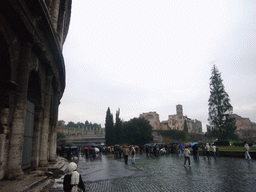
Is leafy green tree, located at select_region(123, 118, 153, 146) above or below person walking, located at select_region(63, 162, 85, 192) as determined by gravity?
above

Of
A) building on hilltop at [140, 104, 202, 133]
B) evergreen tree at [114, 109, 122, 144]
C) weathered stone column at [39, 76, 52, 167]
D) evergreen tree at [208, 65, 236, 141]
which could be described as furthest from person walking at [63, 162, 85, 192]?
building on hilltop at [140, 104, 202, 133]

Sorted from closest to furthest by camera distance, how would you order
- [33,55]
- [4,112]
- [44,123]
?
[4,112], [33,55], [44,123]

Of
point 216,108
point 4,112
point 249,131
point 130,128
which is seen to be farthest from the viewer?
point 249,131

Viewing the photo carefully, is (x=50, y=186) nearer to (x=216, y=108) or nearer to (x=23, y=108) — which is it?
(x=23, y=108)

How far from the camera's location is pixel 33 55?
839cm

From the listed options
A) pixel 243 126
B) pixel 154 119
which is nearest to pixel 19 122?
pixel 154 119

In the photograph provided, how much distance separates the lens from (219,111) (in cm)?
3869

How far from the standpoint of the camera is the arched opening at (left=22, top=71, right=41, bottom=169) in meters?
8.93

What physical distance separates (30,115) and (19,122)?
2.67 metres

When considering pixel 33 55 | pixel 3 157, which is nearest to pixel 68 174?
pixel 3 157

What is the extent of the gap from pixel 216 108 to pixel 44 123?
119 feet

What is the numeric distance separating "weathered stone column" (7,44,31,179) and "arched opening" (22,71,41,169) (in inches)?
72.6

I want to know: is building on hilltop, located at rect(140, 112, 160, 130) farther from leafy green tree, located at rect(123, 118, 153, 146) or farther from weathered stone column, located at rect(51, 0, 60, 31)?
weathered stone column, located at rect(51, 0, 60, 31)

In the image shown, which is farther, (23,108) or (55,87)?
(55,87)
